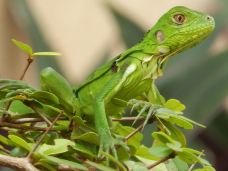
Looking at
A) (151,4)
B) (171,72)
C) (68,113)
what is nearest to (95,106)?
(68,113)

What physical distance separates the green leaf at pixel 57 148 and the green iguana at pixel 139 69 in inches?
5.6

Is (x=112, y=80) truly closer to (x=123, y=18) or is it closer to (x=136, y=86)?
(x=136, y=86)

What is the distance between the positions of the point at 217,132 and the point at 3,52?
263 centimetres

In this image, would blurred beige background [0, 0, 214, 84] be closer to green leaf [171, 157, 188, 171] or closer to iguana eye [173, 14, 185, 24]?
iguana eye [173, 14, 185, 24]

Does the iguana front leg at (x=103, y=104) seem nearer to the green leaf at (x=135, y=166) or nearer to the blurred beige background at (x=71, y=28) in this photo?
the green leaf at (x=135, y=166)

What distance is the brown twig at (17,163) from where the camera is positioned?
83 centimetres

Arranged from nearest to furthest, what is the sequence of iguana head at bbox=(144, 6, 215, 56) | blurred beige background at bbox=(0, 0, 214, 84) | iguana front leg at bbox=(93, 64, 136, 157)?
iguana front leg at bbox=(93, 64, 136, 157) → iguana head at bbox=(144, 6, 215, 56) → blurred beige background at bbox=(0, 0, 214, 84)

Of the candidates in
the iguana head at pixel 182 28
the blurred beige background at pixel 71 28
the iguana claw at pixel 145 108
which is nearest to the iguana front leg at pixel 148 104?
the iguana claw at pixel 145 108

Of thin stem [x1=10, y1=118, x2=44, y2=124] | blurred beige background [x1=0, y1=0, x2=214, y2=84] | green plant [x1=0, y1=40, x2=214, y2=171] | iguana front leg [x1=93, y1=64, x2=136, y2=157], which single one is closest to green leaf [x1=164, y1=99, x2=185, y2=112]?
green plant [x1=0, y1=40, x2=214, y2=171]

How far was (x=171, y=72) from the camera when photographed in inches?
113

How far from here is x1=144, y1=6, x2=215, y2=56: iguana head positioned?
49.3 inches

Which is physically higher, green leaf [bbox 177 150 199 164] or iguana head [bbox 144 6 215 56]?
iguana head [bbox 144 6 215 56]

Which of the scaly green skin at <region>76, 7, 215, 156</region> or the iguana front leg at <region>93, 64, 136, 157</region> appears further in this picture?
the scaly green skin at <region>76, 7, 215, 156</region>

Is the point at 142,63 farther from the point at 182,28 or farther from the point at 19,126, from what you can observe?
the point at 19,126
